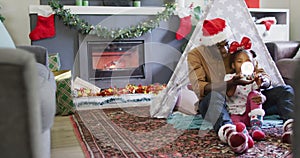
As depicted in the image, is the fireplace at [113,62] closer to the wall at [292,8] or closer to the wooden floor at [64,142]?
the wooden floor at [64,142]

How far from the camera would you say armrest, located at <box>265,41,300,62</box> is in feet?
10.6

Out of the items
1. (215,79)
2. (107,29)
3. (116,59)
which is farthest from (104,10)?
(215,79)

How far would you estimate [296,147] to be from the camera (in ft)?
2.09


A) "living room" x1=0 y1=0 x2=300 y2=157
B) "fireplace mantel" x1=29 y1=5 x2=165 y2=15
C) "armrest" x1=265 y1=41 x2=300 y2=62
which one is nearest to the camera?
"armrest" x1=265 y1=41 x2=300 y2=62

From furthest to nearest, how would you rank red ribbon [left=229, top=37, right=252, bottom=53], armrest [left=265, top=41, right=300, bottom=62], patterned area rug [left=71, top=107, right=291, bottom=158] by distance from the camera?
armrest [left=265, top=41, right=300, bottom=62] → red ribbon [left=229, top=37, right=252, bottom=53] → patterned area rug [left=71, top=107, right=291, bottom=158]

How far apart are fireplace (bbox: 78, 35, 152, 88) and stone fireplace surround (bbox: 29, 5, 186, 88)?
26 mm

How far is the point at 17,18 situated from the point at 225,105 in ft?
9.52

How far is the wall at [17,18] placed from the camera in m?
3.87

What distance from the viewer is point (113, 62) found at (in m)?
4.09

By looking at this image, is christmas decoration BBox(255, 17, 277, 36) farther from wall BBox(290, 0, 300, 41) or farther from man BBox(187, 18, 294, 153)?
man BBox(187, 18, 294, 153)

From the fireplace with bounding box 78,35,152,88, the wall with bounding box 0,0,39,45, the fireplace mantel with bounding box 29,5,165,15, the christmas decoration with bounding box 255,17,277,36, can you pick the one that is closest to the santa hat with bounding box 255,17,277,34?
the christmas decoration with bounding box 255,17,277,36

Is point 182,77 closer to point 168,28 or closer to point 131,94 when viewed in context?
point 131,94

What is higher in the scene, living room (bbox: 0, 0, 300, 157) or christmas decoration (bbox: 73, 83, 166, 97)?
living room (bbox: 0, 0, 300, 157)

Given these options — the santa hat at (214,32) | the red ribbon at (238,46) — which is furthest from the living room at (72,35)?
the red ribbon at (238,46)
